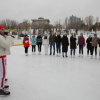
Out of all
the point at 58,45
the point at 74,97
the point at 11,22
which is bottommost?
the point at 74,97

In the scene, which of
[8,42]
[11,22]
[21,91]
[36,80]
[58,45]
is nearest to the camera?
[8,42]

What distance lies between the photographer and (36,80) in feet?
11.0

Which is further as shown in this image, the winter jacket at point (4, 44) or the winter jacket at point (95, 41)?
the winter jacket at point (95, 41)

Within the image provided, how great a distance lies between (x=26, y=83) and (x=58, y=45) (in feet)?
14.9

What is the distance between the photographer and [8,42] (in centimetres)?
235

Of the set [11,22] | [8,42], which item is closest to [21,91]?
[8,42]

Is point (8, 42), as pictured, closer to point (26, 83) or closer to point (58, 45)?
point (26, 83)

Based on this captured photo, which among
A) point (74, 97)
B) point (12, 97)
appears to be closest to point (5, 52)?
point (12, 97)

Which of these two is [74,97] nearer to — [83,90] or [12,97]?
[83,90]

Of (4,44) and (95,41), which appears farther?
(95,41)

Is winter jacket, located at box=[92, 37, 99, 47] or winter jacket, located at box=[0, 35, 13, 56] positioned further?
winter jacket, located at box=[92, 37, 99, 47]

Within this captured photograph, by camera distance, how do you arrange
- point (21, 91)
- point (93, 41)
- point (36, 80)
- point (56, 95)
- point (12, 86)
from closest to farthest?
point (56, 95), point (21, 91), point (12, 86), point (36, 80), point (93, 41)

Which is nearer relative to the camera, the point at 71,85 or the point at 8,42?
the point at 8,42

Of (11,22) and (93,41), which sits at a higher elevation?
(11,22)
